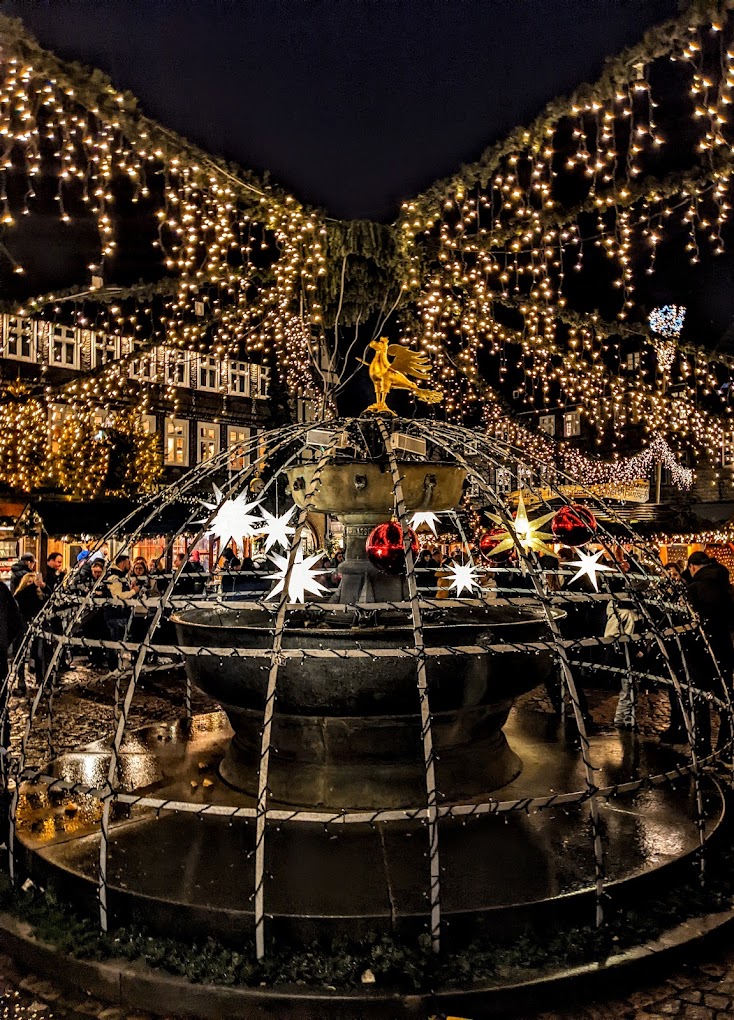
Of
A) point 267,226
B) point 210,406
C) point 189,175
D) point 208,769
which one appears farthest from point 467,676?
point 210,406

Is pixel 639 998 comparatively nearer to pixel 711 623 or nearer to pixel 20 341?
pixel 711 623

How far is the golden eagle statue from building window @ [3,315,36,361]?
25.9 m

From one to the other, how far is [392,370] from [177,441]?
37.5m

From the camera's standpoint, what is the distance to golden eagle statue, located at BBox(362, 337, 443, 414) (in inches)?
289

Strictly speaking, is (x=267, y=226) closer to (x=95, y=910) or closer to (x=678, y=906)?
(x=95, y=910)

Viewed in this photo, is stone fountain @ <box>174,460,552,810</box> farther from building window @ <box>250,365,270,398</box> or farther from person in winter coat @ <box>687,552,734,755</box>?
building window @ <box>250,365,270,398</box>

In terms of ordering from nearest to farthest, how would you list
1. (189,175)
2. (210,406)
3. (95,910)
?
1. (95,910)
2. (189,175)
3. (210,406)

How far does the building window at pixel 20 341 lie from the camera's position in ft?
97.8

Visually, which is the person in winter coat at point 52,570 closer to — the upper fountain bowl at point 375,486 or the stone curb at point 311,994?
the upper fountain bowl at point 375,486

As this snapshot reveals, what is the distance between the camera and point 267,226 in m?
8.30

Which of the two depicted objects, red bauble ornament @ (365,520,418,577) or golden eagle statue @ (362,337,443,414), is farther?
golden eagle statue @ (362,337,443,414)

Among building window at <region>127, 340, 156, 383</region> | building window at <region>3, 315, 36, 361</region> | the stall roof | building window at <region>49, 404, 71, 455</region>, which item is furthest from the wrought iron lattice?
building window at <region>3, 315, 36, 361</region>

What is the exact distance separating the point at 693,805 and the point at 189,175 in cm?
842

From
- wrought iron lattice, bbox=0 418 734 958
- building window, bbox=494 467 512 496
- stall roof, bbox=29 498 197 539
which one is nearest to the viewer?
wrought iron lattice, bbox=0 418 734 958
